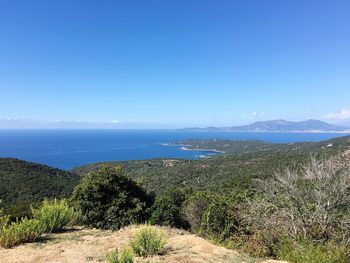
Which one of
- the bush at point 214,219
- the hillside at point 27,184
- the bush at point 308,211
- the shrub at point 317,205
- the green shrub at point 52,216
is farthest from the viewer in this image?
the hillside at point 27,184

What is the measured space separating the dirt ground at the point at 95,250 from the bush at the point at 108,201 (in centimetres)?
137

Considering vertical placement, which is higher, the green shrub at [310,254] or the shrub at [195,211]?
the green shrub at [310,254]

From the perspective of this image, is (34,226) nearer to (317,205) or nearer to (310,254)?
Result: (310,254)

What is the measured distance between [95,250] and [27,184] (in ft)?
141

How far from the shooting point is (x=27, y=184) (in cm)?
4459

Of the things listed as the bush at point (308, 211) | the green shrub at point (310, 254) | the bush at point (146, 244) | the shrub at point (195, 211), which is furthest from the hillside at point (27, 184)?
the green shrub at point (310, 254)

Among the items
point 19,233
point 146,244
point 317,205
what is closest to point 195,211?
point 317,205

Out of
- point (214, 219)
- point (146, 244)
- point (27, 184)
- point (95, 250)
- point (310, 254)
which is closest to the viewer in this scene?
point (310, 254)

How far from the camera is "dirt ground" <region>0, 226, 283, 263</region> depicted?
5.68 meters

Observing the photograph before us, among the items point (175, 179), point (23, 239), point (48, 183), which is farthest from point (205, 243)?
point (175, 179)

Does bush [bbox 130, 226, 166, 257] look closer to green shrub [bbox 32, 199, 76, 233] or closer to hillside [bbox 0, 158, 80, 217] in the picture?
green shrub [bbox 32, 199, 76, 233]

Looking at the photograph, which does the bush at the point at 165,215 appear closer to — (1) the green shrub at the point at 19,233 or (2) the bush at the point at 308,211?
(2) the bush at the point at 308,211

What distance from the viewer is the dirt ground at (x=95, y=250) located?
568 cm

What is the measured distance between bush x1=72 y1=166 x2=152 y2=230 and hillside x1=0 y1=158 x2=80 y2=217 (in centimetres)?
2912
